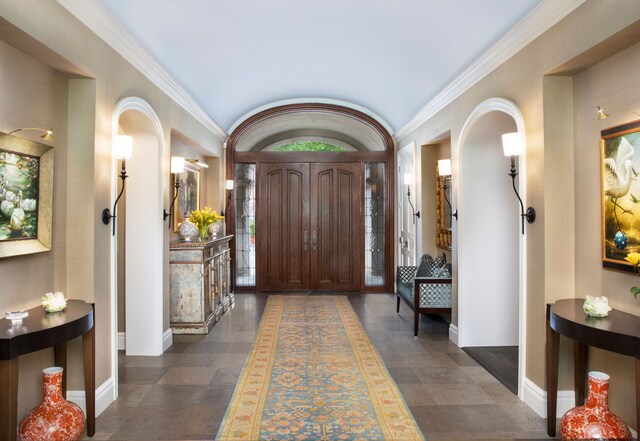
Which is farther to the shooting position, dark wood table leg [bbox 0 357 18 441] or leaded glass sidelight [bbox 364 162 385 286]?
leaded glass sidelight [bbox 364 162 385 286]

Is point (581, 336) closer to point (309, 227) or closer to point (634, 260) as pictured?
point (634, 260)

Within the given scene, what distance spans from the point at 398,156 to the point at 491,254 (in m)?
3.73

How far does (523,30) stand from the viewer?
3.59m

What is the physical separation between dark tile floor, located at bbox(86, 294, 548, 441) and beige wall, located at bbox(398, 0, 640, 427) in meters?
0.50

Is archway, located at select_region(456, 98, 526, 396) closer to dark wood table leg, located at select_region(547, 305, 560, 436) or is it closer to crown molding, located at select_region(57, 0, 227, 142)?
dark wood table leg, located at select_region(547, 305, 560, 436)

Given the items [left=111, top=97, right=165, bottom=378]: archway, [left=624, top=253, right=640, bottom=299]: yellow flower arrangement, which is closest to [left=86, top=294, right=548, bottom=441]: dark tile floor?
[left=111, top=97, right=165, bottom=378]: archway

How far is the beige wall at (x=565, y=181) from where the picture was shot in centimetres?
287

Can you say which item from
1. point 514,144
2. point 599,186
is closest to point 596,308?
point 599,186

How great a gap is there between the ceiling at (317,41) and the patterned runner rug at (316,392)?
3247 millimetres

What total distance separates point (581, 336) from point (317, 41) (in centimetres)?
410

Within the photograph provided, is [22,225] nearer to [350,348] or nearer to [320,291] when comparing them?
[350,348]

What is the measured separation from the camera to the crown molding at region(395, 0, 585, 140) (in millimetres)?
3182

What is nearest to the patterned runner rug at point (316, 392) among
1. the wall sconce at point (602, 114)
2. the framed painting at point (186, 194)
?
the framed painting at point (186, 194)

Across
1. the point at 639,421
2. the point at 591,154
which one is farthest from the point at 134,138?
the point at 639,421
